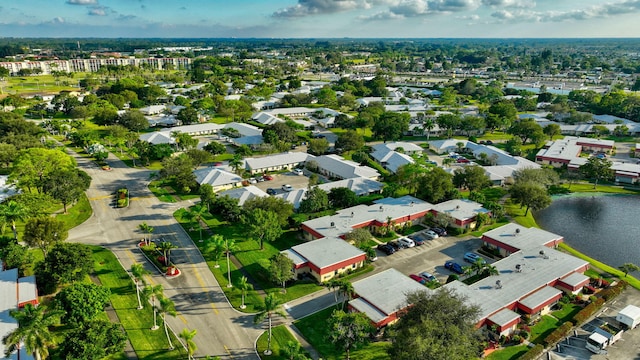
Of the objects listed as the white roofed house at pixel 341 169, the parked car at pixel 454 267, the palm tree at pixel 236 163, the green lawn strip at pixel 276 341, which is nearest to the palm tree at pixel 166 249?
the green lawn strip at pixel 276 341

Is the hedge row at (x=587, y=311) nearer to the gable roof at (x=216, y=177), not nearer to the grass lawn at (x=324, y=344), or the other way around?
the grass lawn at (x=324, y=344)

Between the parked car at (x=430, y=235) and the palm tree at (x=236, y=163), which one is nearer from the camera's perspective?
the parked car at (x=430, y=235)

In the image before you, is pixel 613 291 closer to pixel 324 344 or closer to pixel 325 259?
pixel 325 259

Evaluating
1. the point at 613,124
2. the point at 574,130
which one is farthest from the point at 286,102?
the point at 613,124

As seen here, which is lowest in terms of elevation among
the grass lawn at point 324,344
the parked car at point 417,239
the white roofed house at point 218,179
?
the grass lawn at point 324,344

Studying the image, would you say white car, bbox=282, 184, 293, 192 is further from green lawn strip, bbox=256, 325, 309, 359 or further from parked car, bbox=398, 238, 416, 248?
green lawn strip, bbox=256, 325, 309, 359
